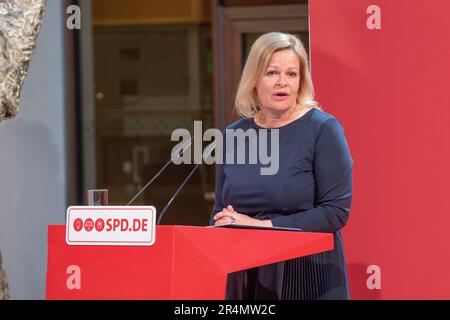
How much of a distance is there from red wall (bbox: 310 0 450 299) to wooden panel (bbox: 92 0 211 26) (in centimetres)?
122

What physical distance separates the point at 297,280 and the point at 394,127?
57.8 inches

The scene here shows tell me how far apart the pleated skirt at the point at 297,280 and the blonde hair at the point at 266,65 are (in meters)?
0.44

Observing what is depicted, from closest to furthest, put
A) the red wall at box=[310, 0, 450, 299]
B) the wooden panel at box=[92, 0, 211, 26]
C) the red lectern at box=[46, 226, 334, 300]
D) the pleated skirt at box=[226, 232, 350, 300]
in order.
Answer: the red lectern at box=[46, 226, 334, 300]
the pleated skirt at box=[226, 232, 350, 300]
the red wall at box=[310, 0, 450, 299]
the wooden panel at box=[92, 0, 211, 26]

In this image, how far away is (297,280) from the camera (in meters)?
2.10

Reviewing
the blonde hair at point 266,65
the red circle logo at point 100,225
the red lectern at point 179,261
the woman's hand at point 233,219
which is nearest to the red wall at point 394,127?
the blonde hair at point 266,65

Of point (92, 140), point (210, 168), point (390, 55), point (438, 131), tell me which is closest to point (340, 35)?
point (390, 55)

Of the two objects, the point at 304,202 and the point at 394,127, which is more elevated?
the point at 394,127

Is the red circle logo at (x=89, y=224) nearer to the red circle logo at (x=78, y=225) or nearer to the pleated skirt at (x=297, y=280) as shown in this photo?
Result: the red circle logo at (x=78, y=225)

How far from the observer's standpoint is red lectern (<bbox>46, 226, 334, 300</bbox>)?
1775mm

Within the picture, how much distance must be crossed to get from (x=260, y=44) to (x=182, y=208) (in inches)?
94.6

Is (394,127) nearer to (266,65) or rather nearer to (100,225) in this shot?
(266,65)

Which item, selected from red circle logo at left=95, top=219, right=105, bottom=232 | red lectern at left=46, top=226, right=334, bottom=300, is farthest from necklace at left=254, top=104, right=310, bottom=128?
red circle logo at left=95, top=219, right=105, bottom=232

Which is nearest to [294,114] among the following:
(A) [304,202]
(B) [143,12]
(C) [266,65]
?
(C) [266,65]

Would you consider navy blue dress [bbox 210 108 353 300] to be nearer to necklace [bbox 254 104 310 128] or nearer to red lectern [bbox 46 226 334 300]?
necklace [bbox 254 104 310 128]
